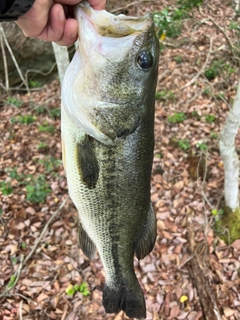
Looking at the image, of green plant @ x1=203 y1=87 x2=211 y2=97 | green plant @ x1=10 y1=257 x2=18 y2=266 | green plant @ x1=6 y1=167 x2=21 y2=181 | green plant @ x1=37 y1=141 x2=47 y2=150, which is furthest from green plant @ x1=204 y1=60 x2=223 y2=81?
green plant @ x1=10 y1=257 x2=18 y2=266

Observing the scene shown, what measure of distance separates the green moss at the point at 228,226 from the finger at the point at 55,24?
3.23 meters

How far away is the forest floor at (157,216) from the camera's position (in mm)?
3684

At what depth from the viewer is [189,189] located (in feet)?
15.3

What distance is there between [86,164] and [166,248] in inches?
110

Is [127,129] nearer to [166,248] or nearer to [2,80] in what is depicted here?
[166,248]

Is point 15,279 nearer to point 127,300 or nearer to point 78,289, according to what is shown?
point 78,289

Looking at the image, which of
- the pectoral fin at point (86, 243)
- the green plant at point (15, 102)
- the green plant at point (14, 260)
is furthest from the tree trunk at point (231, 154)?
the green plant at point (15, 102)

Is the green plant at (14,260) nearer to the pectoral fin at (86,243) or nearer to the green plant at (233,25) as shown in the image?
the pectoral fin at (86,243)

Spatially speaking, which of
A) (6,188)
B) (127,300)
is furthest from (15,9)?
→ (6,188)

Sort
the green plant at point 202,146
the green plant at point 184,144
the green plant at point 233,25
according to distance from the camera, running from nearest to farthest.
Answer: the green plant at point 202,146
the green plant at point 184,144
the green plant at point 233,25

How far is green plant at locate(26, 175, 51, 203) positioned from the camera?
14.5 feet

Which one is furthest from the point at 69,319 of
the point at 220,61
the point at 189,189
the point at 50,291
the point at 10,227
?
the point at 220,61

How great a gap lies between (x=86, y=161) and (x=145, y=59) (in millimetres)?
572

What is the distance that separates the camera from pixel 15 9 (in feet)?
4.88
